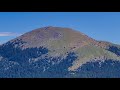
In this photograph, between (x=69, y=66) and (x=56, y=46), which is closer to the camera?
(x=69, y=66)
